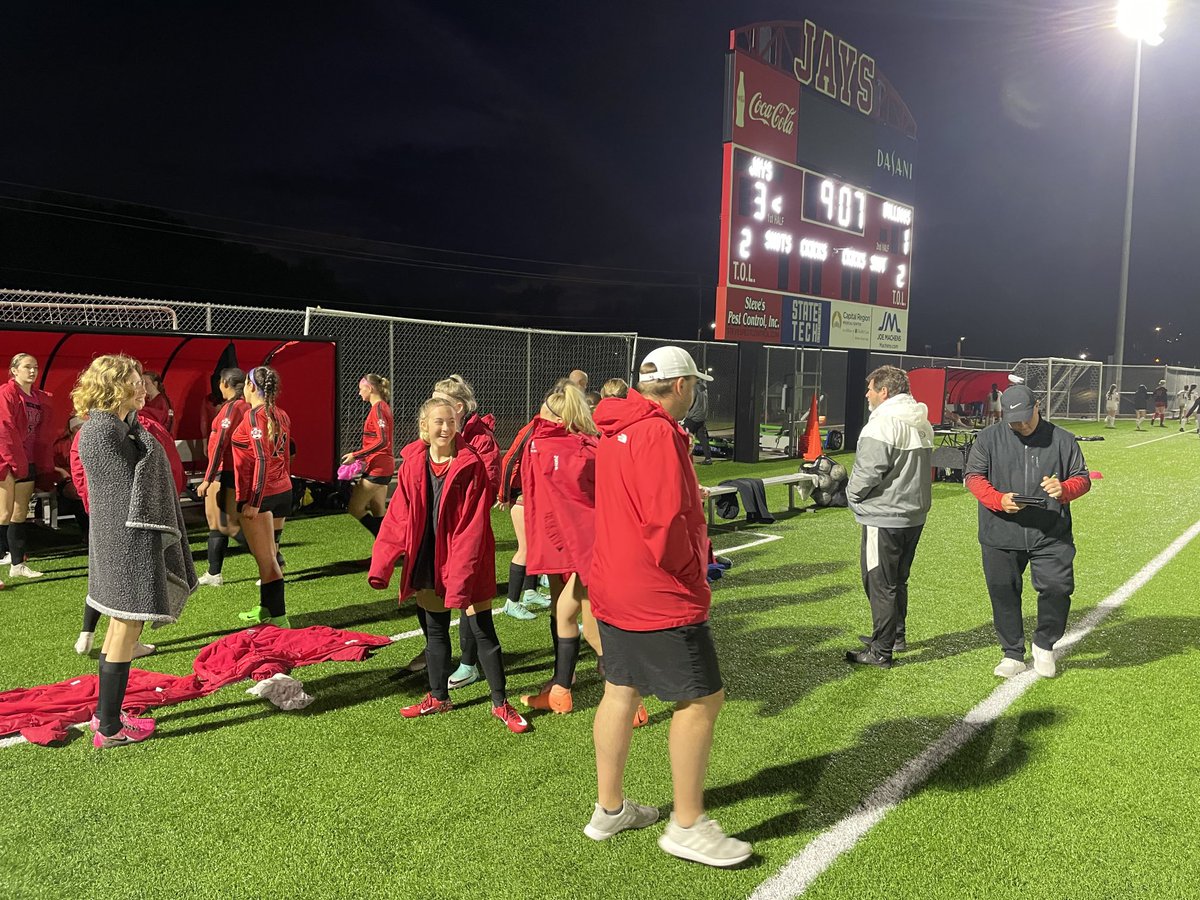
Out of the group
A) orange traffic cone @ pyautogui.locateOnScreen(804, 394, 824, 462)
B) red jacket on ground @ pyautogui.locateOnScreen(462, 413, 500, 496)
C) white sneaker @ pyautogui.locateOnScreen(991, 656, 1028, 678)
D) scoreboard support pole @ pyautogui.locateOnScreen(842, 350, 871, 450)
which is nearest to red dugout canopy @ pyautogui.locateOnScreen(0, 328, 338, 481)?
red jacket on ground @ pyautogui.locateOnScreen(462, 413, 500, 496)

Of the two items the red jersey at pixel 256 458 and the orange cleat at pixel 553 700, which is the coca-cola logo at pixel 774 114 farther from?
the orange cleat at pixel 553 700

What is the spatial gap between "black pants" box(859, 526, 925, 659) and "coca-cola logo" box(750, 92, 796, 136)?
40.4ft

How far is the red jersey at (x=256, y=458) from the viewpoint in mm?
5820

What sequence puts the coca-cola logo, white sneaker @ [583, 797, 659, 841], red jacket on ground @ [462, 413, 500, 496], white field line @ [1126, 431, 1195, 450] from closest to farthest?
white sneaker @ [583, 797, 659, 841], red jacket on ground @ [462, 413, 500, 496], the coca-cola logo, white field line @ [1126, 431, 1195, 450]

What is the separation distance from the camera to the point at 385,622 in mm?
6242

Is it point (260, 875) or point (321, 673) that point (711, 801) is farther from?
point (321, 673)

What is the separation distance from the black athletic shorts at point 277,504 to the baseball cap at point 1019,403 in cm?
510

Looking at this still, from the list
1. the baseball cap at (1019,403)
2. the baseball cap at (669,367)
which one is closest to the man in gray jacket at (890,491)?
the baseball cap at (1019,403)

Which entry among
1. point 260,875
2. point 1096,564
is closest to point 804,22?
point 1096,564

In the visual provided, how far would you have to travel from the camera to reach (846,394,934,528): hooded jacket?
516cm

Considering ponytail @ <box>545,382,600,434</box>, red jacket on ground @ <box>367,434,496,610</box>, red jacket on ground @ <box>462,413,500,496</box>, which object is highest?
ponytail @ <box>545,382,600,434</box>

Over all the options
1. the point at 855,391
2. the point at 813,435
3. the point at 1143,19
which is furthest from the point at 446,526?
the point at 1143,19

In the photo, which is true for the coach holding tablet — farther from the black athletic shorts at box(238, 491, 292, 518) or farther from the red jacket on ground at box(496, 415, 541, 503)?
the black athletic shorts at box(238, 491, 292, 518)

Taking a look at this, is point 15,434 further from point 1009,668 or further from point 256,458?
point 1009,668
